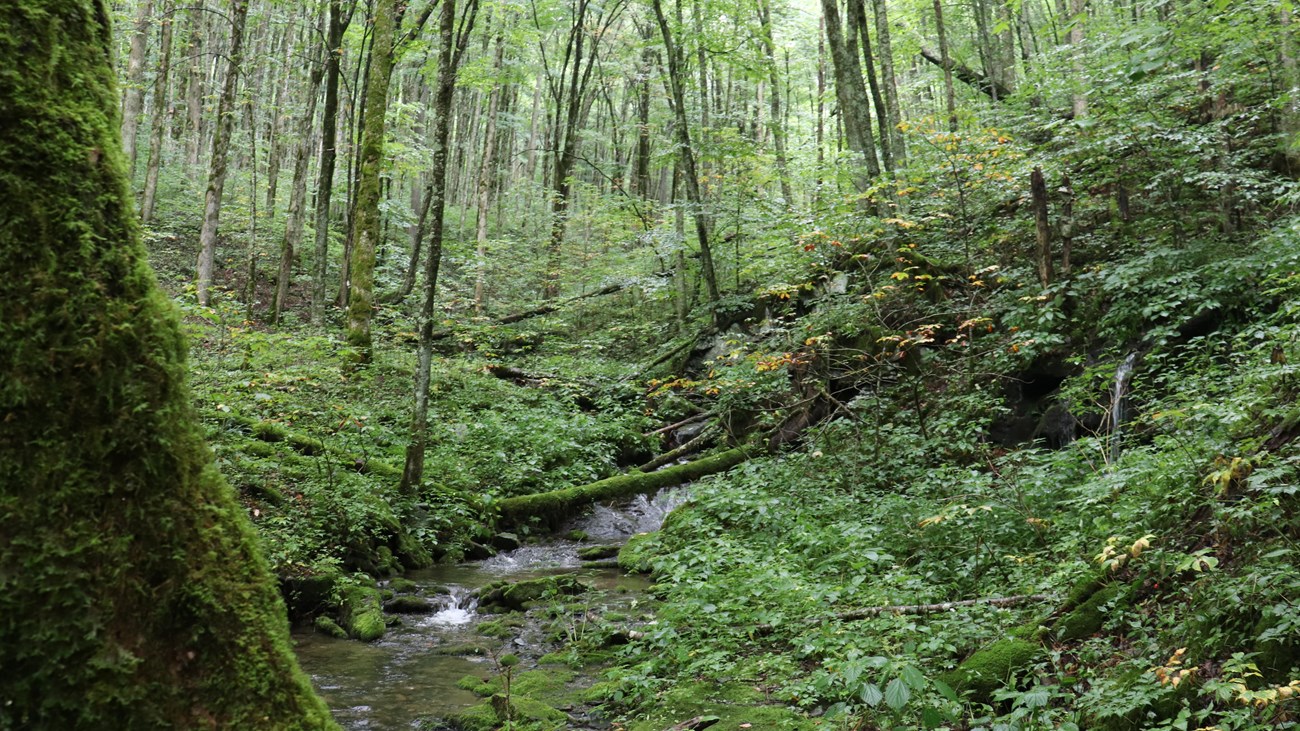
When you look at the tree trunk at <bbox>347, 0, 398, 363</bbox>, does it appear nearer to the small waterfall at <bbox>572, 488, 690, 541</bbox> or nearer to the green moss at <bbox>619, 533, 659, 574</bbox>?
the small waterfall at <bbox>572, 488, 690, 541</bbox>

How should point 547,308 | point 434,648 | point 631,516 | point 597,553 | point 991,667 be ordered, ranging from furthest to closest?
point 547,308 < point 631,516 < point 597,553 < point 434,648 < point 991,667

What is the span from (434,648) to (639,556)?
3266mm

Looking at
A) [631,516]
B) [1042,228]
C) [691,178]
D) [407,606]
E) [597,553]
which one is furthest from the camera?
[691,178]

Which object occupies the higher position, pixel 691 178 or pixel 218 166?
pixel 691 178

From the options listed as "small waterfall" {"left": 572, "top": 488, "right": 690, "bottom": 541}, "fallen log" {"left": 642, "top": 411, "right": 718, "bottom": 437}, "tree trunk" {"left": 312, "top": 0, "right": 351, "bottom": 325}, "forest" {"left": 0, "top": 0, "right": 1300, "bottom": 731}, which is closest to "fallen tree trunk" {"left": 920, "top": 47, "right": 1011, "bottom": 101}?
"forest" {"left": 0, "top": 0, "right": 1300, "bottom": 731}

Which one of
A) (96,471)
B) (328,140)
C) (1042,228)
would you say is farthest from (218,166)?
(96,471)

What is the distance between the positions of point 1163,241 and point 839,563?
732cm

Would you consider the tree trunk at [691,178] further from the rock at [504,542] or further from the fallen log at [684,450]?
the rock at [504,542]

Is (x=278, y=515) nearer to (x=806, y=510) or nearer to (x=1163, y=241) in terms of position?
(x=806, y=510)

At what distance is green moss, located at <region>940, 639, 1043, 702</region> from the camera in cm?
446

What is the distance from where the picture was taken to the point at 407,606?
8352 mm

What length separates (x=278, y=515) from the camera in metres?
8.50

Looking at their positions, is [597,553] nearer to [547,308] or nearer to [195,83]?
[547,308]

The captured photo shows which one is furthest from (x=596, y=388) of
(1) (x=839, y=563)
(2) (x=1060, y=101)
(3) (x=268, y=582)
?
(3) (x=268, y=582)
